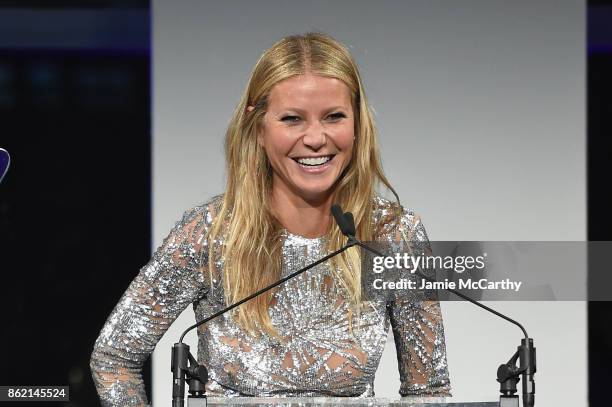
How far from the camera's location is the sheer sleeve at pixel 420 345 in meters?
2.31

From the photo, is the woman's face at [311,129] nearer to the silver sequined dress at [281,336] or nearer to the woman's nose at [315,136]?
the woman's nose at [315,136]

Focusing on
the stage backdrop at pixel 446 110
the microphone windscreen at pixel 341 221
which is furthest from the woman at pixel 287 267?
the stage backdrop at pixel 446 110

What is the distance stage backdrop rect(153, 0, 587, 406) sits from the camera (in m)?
3.39

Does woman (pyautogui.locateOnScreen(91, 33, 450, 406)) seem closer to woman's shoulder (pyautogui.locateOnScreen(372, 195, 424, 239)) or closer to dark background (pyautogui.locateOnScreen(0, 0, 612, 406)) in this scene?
woman's shoulder (pyautogui.locateOnScreen(372, 195, 424, 239))

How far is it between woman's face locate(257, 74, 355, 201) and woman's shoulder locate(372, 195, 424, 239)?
0.50 ft

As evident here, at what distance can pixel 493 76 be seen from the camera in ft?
11.2

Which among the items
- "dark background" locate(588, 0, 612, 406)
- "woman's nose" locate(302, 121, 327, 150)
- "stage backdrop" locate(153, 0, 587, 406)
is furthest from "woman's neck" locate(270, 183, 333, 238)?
"dark background" locate(588, 0, 612, 406)

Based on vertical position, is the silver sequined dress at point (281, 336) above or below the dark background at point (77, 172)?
below

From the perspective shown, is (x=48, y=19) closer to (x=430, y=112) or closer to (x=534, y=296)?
(x=430, y=112)

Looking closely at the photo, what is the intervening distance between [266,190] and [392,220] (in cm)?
27

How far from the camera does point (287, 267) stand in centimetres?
234

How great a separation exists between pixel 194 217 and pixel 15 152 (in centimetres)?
140

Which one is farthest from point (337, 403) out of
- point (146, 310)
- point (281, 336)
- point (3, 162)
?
point (3, 162)

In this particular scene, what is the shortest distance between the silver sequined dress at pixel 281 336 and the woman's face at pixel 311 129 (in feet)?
0.55
